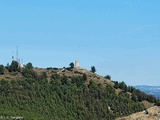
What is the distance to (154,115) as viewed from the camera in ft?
144

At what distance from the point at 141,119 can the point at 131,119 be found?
1.27 metres

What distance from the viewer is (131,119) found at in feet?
146

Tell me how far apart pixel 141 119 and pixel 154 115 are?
144cm

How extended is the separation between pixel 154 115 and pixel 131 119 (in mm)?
2402

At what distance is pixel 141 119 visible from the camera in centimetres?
4375
